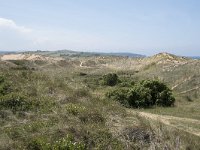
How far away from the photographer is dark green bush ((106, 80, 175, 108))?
63.2ft

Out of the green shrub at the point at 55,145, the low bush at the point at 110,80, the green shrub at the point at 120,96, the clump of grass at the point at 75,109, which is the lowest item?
the low bush at the point at 110,80

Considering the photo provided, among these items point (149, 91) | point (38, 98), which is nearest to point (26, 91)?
point (38, 98)

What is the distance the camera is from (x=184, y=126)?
13.3 metres

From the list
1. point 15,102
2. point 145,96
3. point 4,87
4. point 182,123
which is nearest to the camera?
point 15,102

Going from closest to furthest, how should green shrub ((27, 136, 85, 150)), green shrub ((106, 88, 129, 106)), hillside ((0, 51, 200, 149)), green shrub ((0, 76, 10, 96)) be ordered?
green shrub ((27, 136, 85, 150)) < hillside ((0, 51, 200, 149)) < green shrub ((0, 76, 10, 96)) < green shrub ((106, 88, 129, 106))

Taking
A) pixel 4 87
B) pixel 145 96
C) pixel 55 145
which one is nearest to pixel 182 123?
pixel 145 96

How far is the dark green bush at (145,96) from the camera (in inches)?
758

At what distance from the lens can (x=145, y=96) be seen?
771 inches

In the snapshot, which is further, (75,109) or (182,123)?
(182,123)

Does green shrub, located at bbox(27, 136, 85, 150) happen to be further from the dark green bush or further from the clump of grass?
the dark green bush

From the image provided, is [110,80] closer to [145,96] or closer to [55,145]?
[145,96]

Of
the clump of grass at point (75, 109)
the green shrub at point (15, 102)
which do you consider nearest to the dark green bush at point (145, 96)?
the clump of grass at point (75, 109)

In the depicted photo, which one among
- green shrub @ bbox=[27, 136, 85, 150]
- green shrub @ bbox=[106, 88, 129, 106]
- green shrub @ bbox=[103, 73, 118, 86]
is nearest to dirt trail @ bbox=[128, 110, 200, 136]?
green shrub @ bbox=[106, 88, 129, 106]

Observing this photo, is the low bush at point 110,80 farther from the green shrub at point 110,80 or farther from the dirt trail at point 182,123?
the dirt trail at point 182,123
